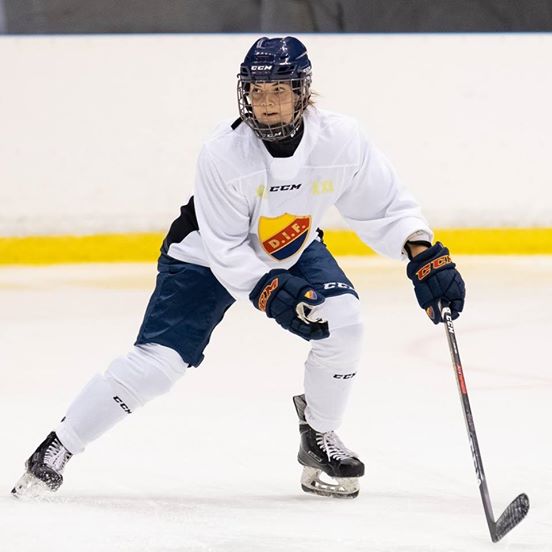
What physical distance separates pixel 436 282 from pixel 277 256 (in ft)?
1.08

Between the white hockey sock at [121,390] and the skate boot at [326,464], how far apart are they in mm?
327

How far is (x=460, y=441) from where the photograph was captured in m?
2.98

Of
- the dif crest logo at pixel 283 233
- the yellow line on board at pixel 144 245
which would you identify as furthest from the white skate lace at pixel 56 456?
the yellow line on board at pixel 144 245

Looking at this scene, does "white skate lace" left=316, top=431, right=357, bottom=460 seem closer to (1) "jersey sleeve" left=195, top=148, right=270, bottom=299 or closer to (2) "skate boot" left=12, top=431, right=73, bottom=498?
(1) "jersey sleeve" left=195, top=148, right=270, bottom=299

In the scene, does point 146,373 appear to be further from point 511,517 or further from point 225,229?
point 511,517

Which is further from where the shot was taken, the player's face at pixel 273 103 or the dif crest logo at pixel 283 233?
the dif crest logo at pixel 283 233

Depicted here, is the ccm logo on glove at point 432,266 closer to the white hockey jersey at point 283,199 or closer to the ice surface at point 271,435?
the white hockey jersey at point 283,199

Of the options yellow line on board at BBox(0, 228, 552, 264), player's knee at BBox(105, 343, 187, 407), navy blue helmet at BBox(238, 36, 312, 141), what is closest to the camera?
navy blue helmet at BBox(238, 36, 312, 141)

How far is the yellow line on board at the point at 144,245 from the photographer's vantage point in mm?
5898

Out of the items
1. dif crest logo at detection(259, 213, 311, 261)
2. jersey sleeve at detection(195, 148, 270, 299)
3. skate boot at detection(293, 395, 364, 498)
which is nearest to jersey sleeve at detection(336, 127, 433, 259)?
dif crest logo at detection(259, 213, 311, 261)

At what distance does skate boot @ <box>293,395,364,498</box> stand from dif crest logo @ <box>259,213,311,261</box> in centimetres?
35

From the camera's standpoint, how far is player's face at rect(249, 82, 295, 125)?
7.87 ft

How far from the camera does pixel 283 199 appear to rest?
2484mm

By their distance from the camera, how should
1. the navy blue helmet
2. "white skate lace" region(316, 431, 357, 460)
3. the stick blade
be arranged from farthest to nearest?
"white skate lace" region(316, 431, 357, 460)
the navy blue helmet
the stick blade
